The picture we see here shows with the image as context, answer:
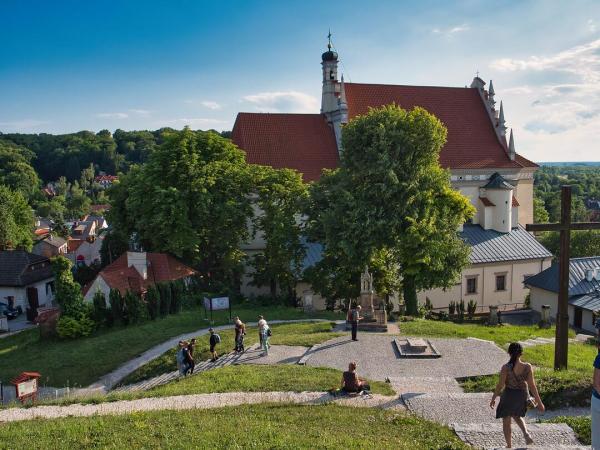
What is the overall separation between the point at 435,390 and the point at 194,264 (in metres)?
18.5

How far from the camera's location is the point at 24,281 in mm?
36781

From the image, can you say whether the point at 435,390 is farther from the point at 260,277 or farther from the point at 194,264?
the point at 194,264

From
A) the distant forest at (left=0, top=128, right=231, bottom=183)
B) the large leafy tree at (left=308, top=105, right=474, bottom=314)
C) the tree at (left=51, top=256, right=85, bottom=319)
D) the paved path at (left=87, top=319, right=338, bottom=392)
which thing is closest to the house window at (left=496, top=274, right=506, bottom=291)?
the large leafy tree at (left=308, top=105, right=474, bottom=314)

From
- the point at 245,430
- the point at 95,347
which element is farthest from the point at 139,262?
the point at 245,430

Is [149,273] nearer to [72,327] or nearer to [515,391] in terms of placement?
[72,327]

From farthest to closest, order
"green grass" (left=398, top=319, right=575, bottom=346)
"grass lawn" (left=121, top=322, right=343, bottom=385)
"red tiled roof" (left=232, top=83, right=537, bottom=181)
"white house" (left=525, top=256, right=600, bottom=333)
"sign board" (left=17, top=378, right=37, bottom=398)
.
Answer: "red tiled roof" (left=232, top=83, right=537, bottom=181) < "white house" (left=525, top=256, right=600, bottom=333) < "green grass" (left=398, top=319, right=575, bottom=346) < "grass lawn" (left=121, top=322, right=343, bottom=385) < "sign board" (left=17, top=378, right=37, bottom=398)

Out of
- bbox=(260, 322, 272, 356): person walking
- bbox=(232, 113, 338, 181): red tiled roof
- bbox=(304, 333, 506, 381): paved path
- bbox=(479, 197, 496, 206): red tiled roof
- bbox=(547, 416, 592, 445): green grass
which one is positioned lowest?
bbox=(304, 333, 506, 381): paved path

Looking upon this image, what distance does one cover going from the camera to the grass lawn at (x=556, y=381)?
10.2m

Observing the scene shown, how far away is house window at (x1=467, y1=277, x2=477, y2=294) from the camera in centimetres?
3014

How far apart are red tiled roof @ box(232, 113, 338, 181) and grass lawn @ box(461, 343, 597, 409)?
20.3 m

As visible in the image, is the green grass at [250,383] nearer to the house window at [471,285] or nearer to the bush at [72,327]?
the bush at [72,327]

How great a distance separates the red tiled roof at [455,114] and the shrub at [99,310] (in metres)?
20.1

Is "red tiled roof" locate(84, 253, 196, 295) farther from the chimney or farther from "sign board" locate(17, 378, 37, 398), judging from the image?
"sign board" locate(17, 378, 37, 398)

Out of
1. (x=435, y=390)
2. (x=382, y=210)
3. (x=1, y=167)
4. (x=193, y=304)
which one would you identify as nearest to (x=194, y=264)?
(x=193, y=304)
